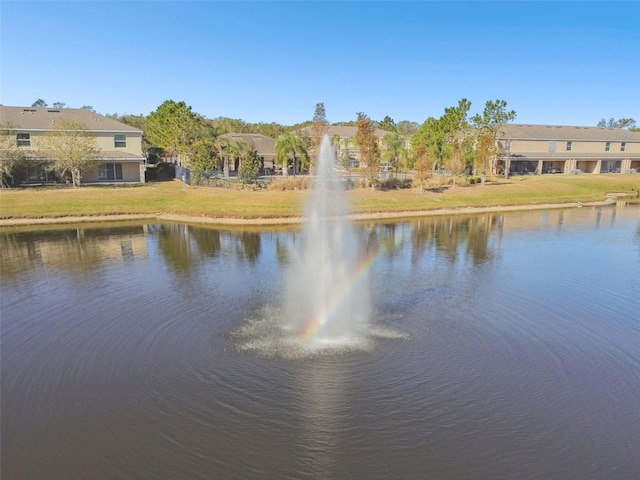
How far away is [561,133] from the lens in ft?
280

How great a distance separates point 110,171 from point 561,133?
261 ft

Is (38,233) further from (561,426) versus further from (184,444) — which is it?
(561,426)

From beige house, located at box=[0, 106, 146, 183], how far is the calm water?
33.5 m

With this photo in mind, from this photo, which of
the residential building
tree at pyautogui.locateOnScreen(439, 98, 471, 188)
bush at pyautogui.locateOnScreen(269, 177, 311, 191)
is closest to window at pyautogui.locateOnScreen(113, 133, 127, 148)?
bush at pyautogui.locateOnScreen(269, 177, 311, 191)

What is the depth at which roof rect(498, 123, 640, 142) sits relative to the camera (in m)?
81.9

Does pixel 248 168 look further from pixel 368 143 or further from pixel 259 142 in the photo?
pixel 259 142

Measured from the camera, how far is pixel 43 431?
11.9 metres

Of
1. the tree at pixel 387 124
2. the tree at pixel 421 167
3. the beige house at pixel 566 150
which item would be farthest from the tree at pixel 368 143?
the tree at pixel 387 124

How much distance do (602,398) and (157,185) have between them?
54.7m

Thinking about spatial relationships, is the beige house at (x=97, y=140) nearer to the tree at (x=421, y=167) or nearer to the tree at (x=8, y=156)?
the tree at (x=8, y=156)

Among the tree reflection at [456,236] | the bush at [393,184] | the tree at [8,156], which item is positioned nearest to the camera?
the tree reflection at [456,236]

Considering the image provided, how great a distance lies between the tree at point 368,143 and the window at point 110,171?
32.3 m

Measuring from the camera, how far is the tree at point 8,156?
48.7 metres

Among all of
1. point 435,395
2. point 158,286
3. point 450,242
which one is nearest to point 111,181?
point 158,286
